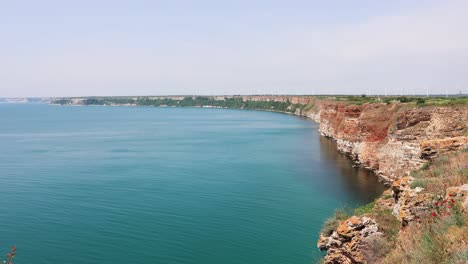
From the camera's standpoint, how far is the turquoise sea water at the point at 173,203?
19812 mm

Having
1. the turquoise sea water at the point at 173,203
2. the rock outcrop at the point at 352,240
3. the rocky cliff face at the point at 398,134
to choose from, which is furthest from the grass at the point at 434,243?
the turquoise sea water at the point at 173,203

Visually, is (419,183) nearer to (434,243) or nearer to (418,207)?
(418,207)

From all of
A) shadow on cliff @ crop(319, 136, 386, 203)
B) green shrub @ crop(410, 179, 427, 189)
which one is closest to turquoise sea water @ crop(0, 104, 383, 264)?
shadow on cliff @ crop(319, 136, 386, 203)

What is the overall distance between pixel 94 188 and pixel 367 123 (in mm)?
25654

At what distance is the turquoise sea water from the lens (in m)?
19.8

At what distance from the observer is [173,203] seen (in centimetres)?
2745

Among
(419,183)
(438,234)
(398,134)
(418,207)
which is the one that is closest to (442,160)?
(419,183)

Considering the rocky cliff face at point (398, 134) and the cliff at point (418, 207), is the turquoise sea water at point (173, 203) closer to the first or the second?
the rocky cliff face at point (398, 134)

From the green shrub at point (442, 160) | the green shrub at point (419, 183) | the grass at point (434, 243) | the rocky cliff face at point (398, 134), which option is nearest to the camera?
the grass at point (434, 243)

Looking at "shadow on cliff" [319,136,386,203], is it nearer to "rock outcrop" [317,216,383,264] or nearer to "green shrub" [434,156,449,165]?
"green shrub" [434,156,449,165]

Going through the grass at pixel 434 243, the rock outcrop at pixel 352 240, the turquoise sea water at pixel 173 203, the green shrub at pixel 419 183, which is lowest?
the turquoise sea water at pixel 173 203

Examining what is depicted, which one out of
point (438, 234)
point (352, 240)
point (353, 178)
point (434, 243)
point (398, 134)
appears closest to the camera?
point (434, 243)

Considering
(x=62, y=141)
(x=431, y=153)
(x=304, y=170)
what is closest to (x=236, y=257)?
(x=431, y=153)

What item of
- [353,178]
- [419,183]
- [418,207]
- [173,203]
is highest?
[419,183]
